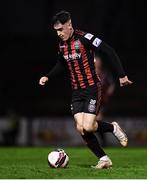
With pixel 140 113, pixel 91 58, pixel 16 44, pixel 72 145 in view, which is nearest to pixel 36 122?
pixel 72 145

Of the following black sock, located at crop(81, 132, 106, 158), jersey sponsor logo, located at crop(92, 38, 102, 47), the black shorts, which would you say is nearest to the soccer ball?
black sock, located at crop(81, 132, 106, 158)

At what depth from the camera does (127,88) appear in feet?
64.9

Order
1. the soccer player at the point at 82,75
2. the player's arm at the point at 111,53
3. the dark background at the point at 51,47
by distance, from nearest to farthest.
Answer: the player's arm at the point at 111,53 → the soccer player at the point at 82,75 → the dark background at the point at 51,47

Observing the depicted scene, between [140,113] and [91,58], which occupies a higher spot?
[91,58]

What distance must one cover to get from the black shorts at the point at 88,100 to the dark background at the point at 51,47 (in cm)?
978

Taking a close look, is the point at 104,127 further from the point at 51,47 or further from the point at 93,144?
the point at 51,47

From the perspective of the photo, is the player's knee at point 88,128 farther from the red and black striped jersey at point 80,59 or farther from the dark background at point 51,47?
the dark background at point 51,47

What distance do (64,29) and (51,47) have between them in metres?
12.8

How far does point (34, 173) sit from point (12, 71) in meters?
12.8

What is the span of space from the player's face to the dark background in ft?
32.5

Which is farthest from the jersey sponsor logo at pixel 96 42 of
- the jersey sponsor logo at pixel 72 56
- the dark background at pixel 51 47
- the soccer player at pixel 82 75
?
the dark background at pixel 51 47

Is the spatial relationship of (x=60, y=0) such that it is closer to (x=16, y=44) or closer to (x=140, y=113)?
(x=16, y=44)

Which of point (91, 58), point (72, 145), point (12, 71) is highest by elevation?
point (91, 58)

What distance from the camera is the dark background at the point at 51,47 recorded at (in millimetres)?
19281
